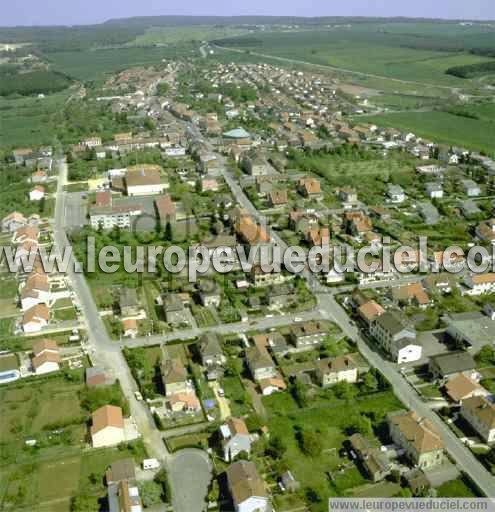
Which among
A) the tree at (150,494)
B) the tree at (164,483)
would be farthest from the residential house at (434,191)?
the tree at (150,494)

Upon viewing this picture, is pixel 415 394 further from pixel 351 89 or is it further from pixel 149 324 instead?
pixel 351 89

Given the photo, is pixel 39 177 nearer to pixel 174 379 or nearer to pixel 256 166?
pixel 256 166

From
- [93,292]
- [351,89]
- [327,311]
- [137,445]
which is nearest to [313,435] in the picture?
→ [137,445]

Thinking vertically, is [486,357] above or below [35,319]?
below

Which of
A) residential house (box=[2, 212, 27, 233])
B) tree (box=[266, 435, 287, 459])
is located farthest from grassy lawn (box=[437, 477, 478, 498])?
residential house (box=[2, 212, 27, 233])

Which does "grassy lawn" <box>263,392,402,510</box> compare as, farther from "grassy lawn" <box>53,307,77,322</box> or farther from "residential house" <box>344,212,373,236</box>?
"residential house" <box>344,212,373,236</box>

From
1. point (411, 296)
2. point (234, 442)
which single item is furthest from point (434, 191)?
point (234, 442)
